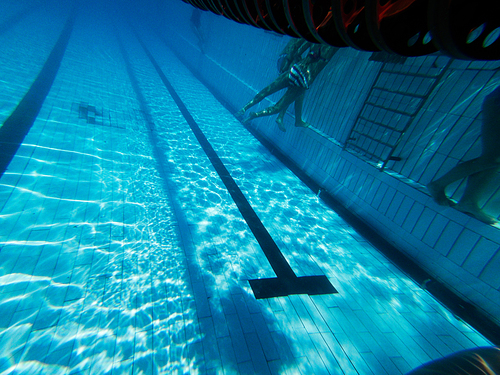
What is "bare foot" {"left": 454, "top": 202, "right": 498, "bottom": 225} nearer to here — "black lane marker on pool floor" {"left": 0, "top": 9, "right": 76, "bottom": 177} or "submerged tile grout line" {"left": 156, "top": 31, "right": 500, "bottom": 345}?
"submerged tile grout line" {"left": 156, "top": 31, "right": 500, "bottom": 345}

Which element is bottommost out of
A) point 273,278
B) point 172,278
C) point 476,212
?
point 172,278

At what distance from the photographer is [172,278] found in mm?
2604

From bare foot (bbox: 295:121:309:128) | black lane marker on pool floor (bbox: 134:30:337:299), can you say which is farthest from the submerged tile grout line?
black lane marker on pool floor (bbox: 134:30:337:299)

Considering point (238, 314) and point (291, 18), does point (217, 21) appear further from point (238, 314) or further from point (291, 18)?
point (238, 314)

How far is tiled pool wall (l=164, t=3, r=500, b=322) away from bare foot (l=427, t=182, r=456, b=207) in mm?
165

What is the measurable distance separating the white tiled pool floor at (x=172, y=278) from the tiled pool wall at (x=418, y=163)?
54 centimetres

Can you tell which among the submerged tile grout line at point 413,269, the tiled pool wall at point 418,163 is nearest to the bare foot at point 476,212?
the tiled pool wall at point 418,163

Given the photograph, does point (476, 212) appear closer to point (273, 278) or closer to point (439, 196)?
point (439, 196)

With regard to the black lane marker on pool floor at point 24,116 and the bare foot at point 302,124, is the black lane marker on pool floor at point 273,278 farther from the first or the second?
the black lane marker on pool floor at point 24,116

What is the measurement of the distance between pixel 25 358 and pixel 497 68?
576 cm

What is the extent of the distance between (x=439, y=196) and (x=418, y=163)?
73 centimetres

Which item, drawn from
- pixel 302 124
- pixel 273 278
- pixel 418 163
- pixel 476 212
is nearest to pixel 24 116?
pixel 273 278

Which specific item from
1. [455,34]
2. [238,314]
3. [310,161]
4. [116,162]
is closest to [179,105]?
[116,162]

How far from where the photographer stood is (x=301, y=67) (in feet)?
15.9
